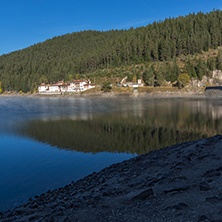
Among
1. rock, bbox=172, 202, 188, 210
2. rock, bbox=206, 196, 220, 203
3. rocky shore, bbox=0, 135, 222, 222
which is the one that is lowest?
rocky shore, bbox=0, 135, 222, 222

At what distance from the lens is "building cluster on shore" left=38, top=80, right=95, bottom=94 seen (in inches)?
6119

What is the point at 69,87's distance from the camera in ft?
553

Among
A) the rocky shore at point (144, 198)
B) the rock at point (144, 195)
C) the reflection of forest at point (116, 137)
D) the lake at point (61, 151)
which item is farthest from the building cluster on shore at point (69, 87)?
the rock at point (144, 195)

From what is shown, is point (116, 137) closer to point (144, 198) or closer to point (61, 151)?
point (61, 151)

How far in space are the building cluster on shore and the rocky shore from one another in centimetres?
14371

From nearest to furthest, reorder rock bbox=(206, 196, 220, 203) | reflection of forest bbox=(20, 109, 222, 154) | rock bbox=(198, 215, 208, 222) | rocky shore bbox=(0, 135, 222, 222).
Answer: rock bbox=(198, 215, 208, 222)
rocky shore bbox=(0, 135, 222, 222)
rock bbox=(206, 196, 220, 203)
reflection of forest bbox=(20, 109, 222, 154)

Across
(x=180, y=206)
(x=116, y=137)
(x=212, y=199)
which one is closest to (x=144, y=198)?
(x=180, y=206)

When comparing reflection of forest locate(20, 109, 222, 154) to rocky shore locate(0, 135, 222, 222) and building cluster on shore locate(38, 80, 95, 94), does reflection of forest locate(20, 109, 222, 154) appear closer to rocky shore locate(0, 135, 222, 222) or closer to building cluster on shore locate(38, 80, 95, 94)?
rocky shore locate(0, 135, 222, 222)

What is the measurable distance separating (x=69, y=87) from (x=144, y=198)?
16627 cm

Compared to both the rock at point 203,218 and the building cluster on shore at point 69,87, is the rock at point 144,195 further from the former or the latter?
the building cluster on shore at point 69,87

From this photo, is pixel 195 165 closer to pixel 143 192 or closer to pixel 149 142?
pixel 143 192

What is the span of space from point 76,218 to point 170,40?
18002cm

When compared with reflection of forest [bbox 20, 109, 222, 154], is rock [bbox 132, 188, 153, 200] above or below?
A: above

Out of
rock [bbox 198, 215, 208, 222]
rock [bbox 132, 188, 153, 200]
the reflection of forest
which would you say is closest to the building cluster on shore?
the reflection of forest
